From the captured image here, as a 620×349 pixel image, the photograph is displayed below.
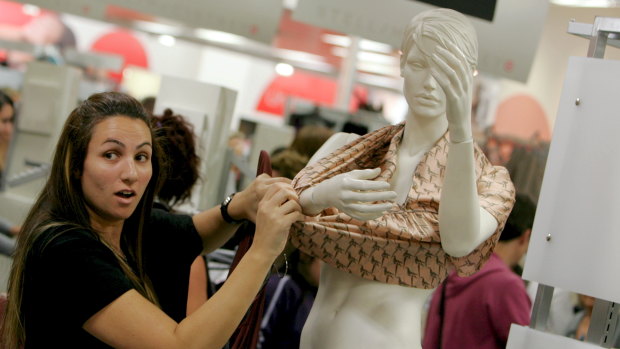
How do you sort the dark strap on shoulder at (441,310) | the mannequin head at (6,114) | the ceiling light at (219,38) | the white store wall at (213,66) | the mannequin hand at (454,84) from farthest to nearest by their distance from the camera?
the white store wall at (213,66)
the ceiling light at (219,38)
the mannequin head at (6,114)
the dark strap on shoulder at (441,310)
the mannequin hand at (454,84)

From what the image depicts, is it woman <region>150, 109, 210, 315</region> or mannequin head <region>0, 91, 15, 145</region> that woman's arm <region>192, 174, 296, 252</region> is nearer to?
woman <region>150, 109, 210, 315</region>

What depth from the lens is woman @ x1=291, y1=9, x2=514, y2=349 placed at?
1.84 meters

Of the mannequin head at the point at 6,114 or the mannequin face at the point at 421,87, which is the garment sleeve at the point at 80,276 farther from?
the mannequin head at the point at 6,114

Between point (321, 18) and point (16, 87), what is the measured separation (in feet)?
13.8

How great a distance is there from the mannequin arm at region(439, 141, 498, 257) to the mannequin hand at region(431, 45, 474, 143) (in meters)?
0.07

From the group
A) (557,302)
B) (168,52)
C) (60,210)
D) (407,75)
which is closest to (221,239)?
(60,210)

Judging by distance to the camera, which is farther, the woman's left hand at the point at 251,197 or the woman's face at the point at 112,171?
the woman's left hand at the point at 251,197

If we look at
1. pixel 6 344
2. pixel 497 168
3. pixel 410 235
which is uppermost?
pixel 497 168

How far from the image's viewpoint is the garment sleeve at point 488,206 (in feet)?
6.26

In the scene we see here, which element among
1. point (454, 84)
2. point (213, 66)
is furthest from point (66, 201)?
point (213, 66)

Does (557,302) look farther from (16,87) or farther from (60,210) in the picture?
(16,87)

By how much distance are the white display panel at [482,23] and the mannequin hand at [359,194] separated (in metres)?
2.45

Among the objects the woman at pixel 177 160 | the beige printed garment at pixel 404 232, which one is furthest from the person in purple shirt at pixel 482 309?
the beige printed garment at pixel 404 232

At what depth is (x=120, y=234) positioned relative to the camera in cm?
206
